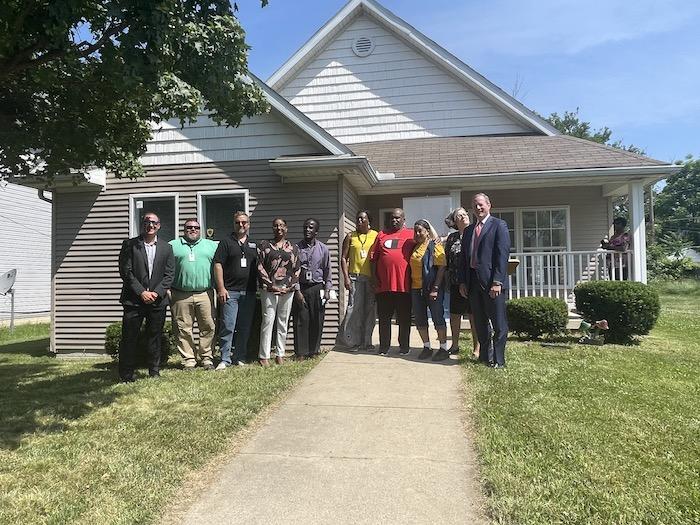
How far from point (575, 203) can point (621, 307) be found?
164 inches

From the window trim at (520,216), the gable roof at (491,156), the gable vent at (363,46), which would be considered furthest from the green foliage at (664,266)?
the gable vent at (363,46)

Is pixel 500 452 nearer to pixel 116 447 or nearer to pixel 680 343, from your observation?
pixel 116 447

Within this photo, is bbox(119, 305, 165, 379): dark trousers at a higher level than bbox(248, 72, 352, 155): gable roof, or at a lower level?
lower

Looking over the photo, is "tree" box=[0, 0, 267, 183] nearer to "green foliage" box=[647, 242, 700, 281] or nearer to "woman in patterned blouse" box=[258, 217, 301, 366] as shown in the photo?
"woman in patterned blouse" box=[258, 217, 301, 366]

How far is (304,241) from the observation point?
7043mm

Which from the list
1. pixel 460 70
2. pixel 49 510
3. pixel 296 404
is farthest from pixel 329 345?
pixel 460 70

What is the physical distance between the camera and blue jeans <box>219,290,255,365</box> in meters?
6.70

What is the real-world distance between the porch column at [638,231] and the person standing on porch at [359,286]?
5398 mm

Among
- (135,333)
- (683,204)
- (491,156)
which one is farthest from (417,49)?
(683,204)

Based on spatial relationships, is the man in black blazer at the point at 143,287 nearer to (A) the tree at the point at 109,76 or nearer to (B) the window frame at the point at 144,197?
(A) the tree at the point at 109,76

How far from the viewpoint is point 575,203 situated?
1156 centimetres

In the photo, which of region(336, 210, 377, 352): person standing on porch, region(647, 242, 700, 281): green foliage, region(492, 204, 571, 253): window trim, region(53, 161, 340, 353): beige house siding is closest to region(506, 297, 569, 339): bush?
region(336, 210, 377, 352): person standing on porch

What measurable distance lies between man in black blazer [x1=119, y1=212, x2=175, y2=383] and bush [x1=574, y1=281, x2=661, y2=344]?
6217 millimetres

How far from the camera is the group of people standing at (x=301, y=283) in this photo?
610 centimetres
